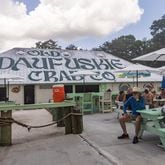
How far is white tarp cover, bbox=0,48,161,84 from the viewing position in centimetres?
2552

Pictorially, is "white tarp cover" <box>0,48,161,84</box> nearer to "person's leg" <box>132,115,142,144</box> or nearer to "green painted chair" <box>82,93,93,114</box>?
"green painted chair" <box>82,93,93,114</box>

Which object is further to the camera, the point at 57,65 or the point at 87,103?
the point at 57,65

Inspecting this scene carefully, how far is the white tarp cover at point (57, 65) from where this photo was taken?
83.7 feet

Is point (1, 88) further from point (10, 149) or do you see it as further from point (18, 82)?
point (10, 149)

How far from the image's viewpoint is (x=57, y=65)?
27.3 meters

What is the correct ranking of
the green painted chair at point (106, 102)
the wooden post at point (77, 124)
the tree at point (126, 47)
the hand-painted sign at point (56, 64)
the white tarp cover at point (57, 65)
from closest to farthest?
the wooden post at point (77, 124)
the green painted chair at point (106, 102)
the white tarp cover at point (57, 65)
the hand-painted sign at point (56, 64)
the tree at point (126, 47)

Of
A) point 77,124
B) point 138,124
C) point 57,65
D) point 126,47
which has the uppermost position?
point 126,47

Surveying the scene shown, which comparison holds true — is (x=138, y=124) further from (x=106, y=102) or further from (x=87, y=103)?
(x=87, y=103)

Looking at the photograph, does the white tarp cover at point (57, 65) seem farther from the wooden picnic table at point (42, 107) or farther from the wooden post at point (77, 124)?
the wooden post at point (77, 124)

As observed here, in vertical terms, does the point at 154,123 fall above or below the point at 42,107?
below

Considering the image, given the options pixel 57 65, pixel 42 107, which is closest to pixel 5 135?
pixel 42 107

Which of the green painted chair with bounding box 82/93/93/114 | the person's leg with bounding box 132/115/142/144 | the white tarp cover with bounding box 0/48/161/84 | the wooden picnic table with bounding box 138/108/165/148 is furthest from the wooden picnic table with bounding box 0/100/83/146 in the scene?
the white tarp cover with bounding box 0/48/161/84

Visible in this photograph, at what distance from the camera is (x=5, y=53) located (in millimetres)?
27469

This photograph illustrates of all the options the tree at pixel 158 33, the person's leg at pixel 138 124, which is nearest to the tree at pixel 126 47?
the tree at pixel 158 33
